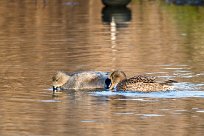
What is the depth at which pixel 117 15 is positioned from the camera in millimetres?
35156

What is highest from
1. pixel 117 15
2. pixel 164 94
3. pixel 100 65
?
pixel 117 15

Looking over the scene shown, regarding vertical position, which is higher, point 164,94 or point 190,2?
point 190,2

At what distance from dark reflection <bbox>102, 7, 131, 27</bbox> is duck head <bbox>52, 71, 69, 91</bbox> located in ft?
42.8

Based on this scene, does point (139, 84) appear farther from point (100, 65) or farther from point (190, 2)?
point (190, 2)

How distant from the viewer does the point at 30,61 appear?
2056 centimetres

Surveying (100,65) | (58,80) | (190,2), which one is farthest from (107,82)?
(190,2)

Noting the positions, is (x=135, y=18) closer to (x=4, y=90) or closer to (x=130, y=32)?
(x=130, y=32)

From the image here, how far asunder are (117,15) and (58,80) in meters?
18.1

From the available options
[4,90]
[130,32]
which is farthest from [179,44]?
[4,90]

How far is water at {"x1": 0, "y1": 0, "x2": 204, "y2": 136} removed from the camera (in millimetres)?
13668

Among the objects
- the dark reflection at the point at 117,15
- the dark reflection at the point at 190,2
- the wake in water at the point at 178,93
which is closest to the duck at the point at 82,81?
the wake in water at the point at 178,93

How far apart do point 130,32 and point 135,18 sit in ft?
17.4

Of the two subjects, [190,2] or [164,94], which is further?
[190,2]

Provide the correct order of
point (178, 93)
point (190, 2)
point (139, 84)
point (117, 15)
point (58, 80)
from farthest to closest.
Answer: point (190, 2), point (117, 15), point (58, 80), point (139, 84), point (178, 93)
